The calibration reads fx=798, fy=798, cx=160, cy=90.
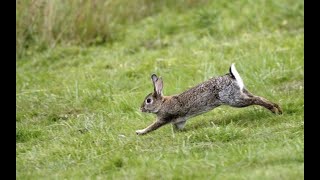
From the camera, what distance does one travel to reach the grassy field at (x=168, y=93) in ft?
20.9

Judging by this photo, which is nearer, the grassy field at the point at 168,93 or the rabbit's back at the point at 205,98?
the grassy field at the point at 168,93

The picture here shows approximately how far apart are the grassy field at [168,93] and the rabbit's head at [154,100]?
238 millimetres

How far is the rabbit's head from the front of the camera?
801 cm

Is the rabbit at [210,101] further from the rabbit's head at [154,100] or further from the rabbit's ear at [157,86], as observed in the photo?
the rabbit's ear at [157,86]

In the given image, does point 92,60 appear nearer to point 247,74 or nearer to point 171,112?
point 247,74

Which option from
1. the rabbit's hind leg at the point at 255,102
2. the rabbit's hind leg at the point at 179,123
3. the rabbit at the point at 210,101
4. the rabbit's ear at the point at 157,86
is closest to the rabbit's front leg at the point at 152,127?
the rabbit at the point at 210,101

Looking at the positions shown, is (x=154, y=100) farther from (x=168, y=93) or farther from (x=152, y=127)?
(x=168, y=93)

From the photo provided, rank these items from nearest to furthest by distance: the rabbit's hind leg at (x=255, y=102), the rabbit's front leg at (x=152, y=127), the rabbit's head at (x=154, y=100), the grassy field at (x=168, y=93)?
1. the grassy field at (x=168, y=93)
2. the rabbit's front leg at (x=152, y=127)
3. the rabbit's hind leg at (x=255, y=102)
4. the rabbit's head at (x=154, y=100)

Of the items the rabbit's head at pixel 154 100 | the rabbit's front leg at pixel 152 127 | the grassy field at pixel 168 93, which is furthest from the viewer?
the rabbit's head at pixel 154 100

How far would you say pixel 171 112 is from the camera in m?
7.91

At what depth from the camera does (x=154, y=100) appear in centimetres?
805

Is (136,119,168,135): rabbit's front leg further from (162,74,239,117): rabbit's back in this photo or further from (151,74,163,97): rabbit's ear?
(151,74,163,97): rabbit's ear

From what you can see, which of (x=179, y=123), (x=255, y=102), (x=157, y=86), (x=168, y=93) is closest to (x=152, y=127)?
(x=179, y=123)
